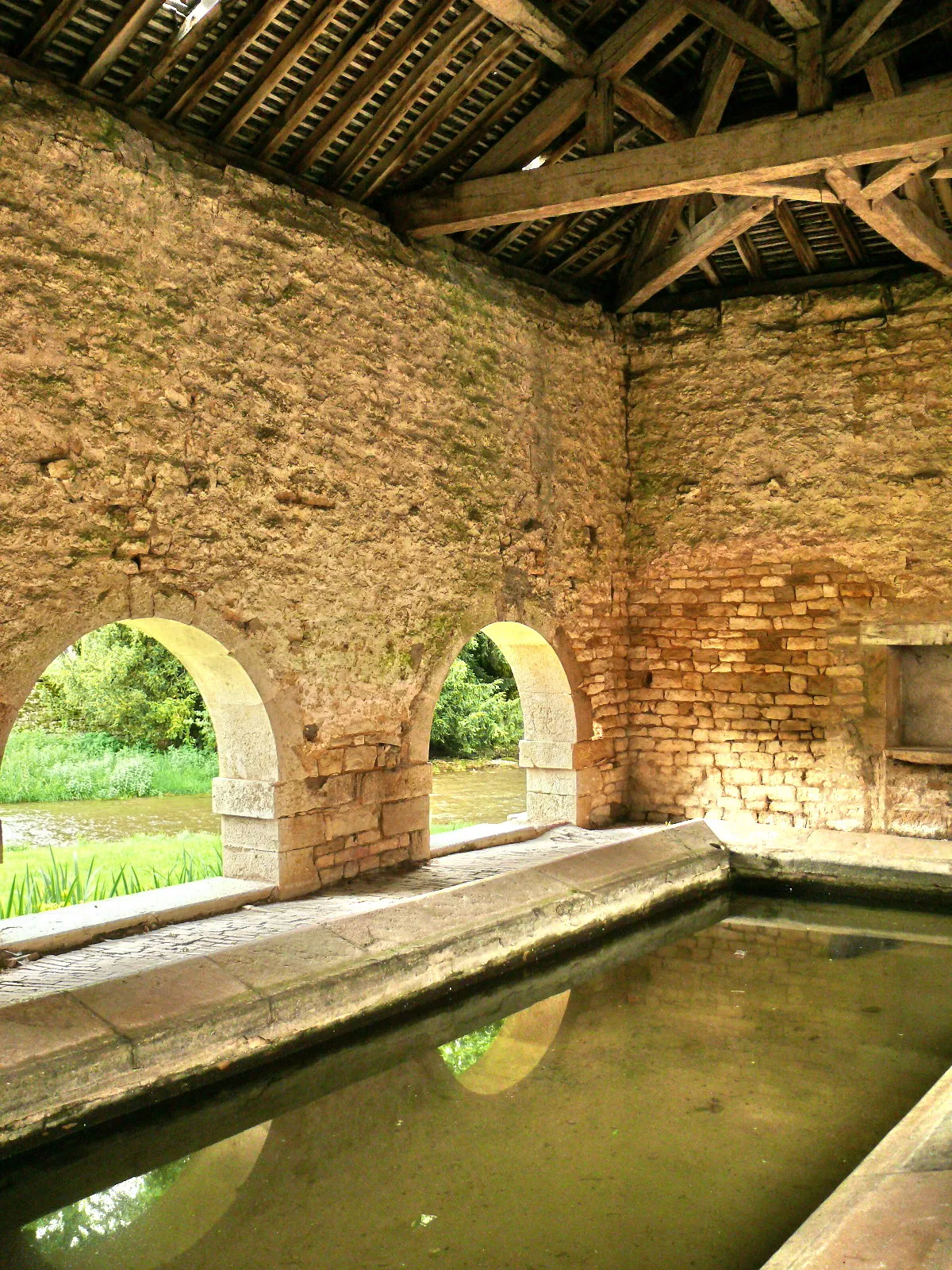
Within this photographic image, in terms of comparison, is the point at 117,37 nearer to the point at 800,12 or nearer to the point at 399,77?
the point at 399,77

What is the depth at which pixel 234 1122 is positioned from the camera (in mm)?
3643

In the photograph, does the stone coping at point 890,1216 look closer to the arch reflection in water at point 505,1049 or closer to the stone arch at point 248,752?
the arch reflection in water at point 505,1049

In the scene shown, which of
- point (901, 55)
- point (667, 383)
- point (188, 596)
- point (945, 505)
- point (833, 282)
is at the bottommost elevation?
point (188, 596)

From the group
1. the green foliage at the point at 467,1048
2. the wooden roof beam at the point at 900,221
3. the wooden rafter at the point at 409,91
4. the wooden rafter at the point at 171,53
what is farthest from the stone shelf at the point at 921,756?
the wooden rafter at the point at 171,53

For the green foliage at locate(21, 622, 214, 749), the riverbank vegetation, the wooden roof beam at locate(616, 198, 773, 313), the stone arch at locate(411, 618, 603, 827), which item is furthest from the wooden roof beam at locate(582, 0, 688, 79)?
the green foliage at locate(21, 622, 214, 749)

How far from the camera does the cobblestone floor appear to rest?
4129mm

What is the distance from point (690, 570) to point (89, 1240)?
6.02m

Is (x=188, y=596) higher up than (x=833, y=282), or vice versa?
(x=833, y=282)

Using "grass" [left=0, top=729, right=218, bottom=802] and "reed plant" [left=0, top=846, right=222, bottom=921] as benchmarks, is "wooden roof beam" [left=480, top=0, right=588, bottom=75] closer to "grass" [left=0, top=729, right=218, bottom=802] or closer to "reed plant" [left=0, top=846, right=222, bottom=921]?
"reed plant" [left=0, top=846, right=222, bottom=921]

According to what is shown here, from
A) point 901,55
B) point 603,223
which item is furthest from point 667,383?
point 901,55

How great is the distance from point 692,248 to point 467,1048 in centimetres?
502

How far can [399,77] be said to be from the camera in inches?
211

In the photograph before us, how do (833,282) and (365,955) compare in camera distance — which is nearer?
(365,955)

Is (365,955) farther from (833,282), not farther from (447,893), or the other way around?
(833,282)
